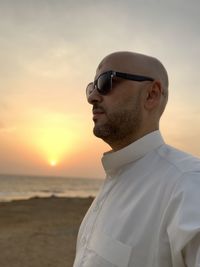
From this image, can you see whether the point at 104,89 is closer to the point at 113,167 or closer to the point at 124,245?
the point at 113,167

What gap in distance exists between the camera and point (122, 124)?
69.6 inches

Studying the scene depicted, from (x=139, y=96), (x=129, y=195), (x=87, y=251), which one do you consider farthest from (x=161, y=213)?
(x=139, y=96)

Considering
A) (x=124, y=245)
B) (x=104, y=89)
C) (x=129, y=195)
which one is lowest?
(x=124, y=245)

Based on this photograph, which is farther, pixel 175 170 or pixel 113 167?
pixel 113 167

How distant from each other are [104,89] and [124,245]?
2.46 feet

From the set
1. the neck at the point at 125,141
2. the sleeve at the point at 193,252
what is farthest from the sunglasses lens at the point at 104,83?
the sleeve at the point at 193,252

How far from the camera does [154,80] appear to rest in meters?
1.82

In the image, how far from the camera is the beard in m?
1.76

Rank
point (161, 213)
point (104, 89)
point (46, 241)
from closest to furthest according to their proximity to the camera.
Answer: point (161, 213) < point (104, 89) < point (46, 241)

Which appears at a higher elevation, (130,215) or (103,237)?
(130,215)

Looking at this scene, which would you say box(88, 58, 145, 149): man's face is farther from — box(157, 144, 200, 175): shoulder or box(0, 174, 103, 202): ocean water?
box(0, 174, 103, 202): ocean water

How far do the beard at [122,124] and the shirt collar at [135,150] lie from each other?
0.08m

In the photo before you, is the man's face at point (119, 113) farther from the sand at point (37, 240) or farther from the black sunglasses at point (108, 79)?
the sand at point (37, 240)

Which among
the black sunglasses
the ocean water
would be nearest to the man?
the black sunglasses
